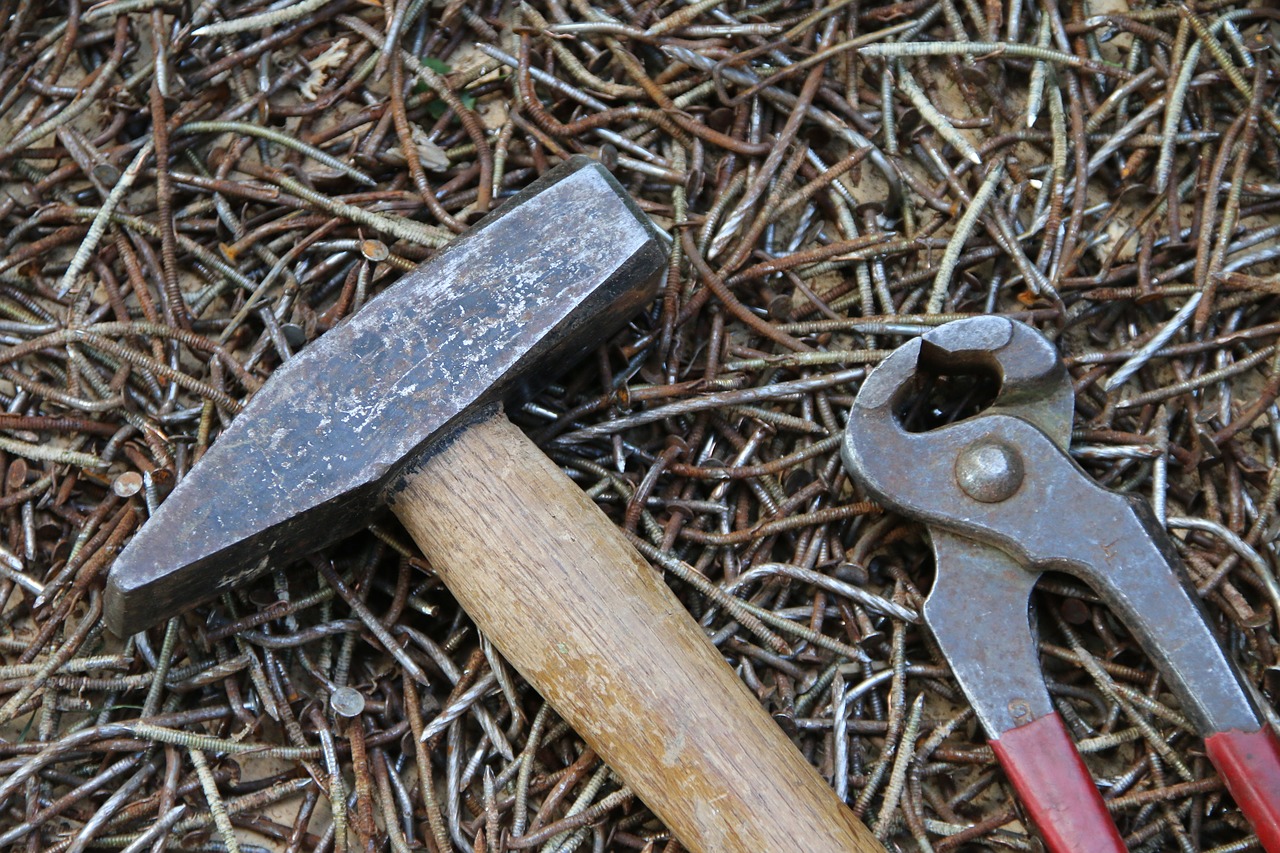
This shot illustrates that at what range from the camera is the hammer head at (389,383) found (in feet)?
5.51

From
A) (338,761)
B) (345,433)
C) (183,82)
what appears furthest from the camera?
(183,82)

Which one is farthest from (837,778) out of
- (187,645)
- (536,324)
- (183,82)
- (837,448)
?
(183,82)

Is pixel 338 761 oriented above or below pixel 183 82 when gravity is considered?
below

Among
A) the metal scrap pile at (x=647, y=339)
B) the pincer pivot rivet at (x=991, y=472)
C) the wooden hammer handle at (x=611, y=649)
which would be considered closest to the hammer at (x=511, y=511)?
the wooden hammer handle at (x=611, y=649)

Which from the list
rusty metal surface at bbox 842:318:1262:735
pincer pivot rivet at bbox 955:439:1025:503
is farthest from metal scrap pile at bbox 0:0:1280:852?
pincer pivot rivet at bbox 955:439:1025:503

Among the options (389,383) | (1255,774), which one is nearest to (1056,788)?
(1255,774)

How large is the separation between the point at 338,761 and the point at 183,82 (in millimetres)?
1444

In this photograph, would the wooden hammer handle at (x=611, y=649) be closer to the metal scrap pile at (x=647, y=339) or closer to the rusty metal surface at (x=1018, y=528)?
the metal scrap pile at (x=647, y=339)

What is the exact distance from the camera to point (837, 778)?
1801mm

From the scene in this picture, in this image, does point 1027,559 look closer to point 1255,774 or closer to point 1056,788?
point 1056,788

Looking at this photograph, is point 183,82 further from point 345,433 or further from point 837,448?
point 837,448

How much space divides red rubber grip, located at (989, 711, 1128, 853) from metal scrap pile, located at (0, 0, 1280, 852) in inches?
5.5

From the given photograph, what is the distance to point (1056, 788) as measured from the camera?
5.49ft

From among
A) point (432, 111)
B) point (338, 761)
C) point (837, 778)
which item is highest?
point (432, 111)
